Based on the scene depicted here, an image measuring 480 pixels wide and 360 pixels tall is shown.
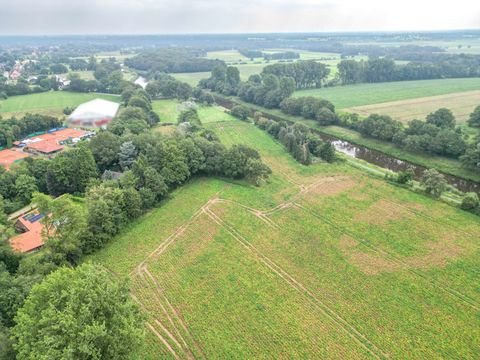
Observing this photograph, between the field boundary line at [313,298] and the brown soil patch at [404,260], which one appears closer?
the field boundary line at [313,298]

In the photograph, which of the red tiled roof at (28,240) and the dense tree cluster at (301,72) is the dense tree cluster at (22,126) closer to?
the red tiled roof at (28,240)

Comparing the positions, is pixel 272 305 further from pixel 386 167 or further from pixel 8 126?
pixel 8 126

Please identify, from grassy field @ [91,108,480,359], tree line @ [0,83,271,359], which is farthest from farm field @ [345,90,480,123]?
tree line @ [0,83,271,359]

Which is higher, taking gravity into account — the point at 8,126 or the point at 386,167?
the point at 8,126

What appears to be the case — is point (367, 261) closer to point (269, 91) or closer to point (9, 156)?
point (9, 156)

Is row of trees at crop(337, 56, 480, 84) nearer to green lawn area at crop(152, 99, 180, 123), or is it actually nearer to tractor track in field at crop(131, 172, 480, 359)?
green lawn area at crop(152, 99, 180, 123)

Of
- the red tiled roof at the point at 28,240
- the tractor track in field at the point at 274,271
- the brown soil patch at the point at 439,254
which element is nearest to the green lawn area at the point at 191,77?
the tractor track in field at the point at 274,271

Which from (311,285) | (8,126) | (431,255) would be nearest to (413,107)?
(431,255)

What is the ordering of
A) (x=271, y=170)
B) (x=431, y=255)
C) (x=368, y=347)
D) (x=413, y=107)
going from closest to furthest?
(x=368, y=347) → (x=431, y=255) → (x=271, y=170) → (x=413, y=107)
